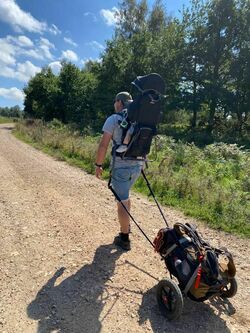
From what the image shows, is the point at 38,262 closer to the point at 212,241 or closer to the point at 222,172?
the point at 212,241

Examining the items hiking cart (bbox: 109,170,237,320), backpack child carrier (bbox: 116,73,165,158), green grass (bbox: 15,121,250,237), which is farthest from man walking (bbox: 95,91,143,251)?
green grass (bbox: 15,121,250,237)

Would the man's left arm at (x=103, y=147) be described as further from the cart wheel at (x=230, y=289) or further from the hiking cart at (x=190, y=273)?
the cart wheel at (x=230, y=289)

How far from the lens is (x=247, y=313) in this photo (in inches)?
151

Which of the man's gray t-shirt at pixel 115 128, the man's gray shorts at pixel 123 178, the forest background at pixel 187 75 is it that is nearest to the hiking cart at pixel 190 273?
the man's gray shorts at pixel 123 178

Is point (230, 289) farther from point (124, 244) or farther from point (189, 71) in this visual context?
point (189, 71)

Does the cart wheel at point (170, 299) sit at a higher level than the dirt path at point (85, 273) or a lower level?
higher

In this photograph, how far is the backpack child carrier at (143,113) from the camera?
418cm

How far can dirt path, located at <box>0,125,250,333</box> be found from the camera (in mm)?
3549

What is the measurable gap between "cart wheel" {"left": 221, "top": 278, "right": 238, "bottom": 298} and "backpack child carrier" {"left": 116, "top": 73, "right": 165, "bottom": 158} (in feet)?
6.49

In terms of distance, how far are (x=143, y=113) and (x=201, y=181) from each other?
4.91 meters

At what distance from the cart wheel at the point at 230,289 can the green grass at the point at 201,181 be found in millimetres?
2559

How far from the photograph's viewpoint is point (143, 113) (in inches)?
165

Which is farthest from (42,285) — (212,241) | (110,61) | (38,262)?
(110,61)

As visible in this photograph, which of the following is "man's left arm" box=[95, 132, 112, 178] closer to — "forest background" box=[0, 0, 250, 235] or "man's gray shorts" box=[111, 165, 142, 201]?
"man's gray shorts" box=[111, 165, 142, 201]
